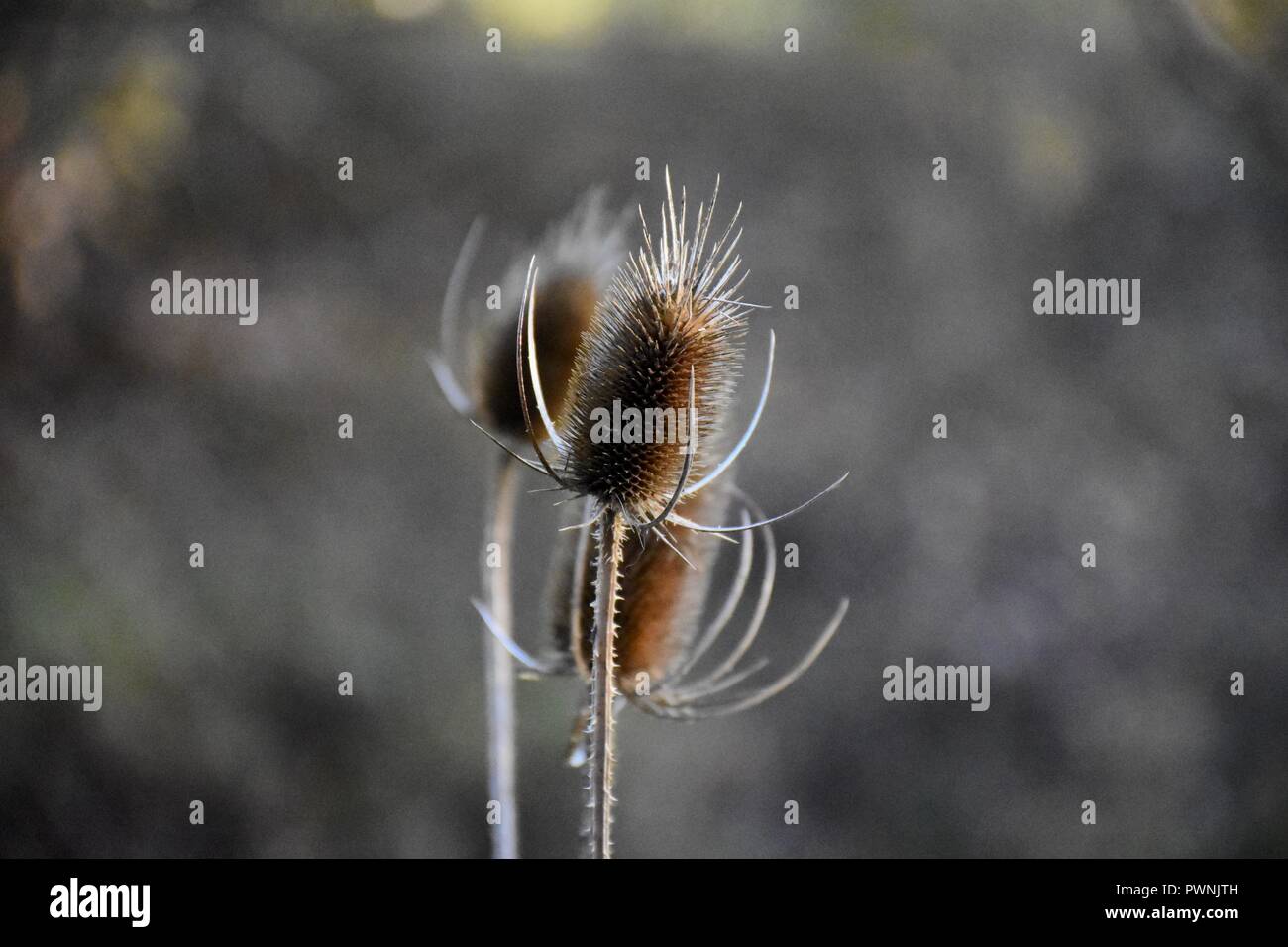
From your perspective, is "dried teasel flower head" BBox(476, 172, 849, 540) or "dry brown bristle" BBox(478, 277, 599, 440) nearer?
"dried teasel flower head" BBox(476, 172, 849, 540)

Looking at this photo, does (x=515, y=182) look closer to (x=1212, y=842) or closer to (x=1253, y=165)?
(x=1253, y=165)

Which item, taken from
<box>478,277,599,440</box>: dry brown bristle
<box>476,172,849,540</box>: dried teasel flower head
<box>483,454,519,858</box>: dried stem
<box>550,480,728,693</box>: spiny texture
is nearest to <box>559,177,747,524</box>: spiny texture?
<box>476,172,849,540</box>: dried teasel flower head

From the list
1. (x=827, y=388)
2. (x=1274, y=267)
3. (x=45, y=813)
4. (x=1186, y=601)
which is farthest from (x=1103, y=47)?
(x=45, y=813)

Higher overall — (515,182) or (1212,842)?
(515,182)

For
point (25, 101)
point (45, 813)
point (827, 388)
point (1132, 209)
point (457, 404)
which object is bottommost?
point (45, 813)

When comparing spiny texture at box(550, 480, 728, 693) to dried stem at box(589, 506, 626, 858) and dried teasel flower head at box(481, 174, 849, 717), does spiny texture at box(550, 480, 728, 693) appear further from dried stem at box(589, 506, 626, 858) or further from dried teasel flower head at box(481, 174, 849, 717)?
dried stem at box(589, 506, 626, 858)

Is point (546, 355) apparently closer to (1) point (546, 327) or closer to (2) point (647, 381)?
(1) point (546, 327)
